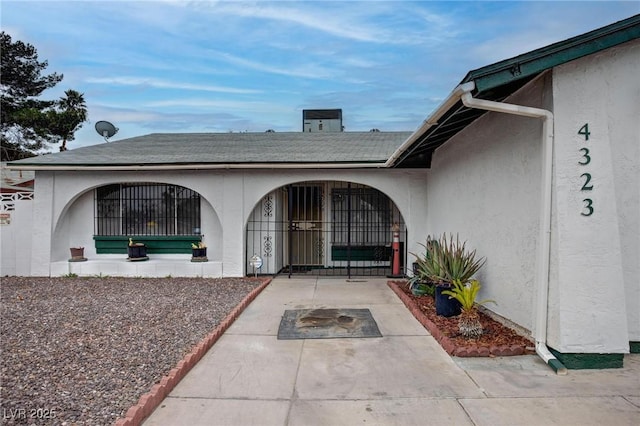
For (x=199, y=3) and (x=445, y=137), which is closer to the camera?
(x=445, y=137)

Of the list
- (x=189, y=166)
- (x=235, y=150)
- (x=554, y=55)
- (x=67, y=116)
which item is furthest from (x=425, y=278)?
(x=67, y=116)

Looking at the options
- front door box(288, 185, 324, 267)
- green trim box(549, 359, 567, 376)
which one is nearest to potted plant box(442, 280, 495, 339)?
green trim box(549, 359, 567, 376)

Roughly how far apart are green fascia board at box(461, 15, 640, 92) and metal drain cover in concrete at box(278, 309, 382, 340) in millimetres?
3492

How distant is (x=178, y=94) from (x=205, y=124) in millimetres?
15827

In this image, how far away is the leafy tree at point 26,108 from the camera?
71.5 ft

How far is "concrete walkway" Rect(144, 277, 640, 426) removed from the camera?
10.8 feet

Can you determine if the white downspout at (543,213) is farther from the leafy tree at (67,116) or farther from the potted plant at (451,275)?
the leafy tree at (67,116)

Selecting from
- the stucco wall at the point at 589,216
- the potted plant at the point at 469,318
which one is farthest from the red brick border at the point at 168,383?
the stucco wall at the point at 589,216

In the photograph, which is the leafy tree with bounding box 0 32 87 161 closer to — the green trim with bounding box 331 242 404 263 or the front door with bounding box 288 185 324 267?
the front door with bounding box 288 185 324 267

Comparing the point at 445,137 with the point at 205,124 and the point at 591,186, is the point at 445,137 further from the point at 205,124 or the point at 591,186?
the point at 205,124

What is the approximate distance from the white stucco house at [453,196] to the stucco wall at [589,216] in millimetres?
14

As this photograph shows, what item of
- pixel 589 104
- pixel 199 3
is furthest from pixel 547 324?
pixel 199 3

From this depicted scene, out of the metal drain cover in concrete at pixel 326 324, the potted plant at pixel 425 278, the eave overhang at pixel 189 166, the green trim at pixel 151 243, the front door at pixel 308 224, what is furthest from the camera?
the front door at pixel 308 224

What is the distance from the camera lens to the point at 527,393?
3.66 meters
